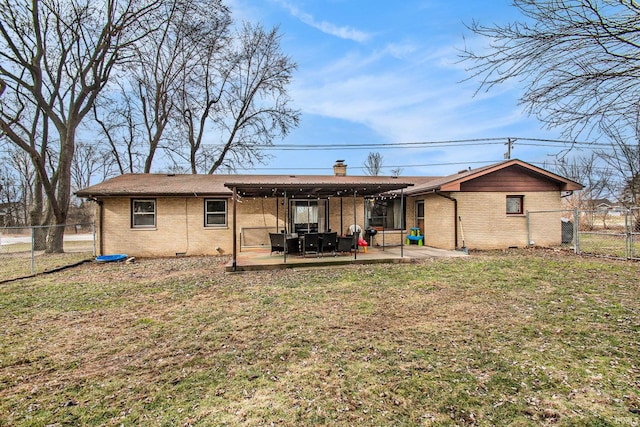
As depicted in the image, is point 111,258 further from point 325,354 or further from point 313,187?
point 325,354

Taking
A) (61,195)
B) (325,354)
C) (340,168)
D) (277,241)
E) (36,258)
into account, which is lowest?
(325,354)

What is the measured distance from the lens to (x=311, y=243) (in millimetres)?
10172

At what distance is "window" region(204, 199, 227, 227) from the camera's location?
12.6m

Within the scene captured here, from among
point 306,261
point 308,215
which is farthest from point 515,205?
point 306,261

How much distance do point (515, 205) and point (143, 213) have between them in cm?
1583

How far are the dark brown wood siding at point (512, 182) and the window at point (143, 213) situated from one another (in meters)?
12.8

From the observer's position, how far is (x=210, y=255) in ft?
41.1

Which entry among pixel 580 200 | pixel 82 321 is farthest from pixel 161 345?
pixel 580 200

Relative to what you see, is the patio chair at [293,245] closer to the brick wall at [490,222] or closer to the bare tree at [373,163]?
the brick wall at [490,222]

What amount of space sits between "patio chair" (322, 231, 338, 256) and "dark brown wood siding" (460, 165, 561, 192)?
20.4 feet

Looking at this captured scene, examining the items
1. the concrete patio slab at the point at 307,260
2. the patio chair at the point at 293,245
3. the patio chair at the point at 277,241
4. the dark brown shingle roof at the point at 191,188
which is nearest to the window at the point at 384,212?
the dark brown shingle roof at the point at 191,188

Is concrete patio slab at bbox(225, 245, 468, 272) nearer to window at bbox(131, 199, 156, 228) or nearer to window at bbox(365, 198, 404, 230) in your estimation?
window at bbox(365, 198, 404, 230)

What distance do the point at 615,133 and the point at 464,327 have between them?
292 centimetres

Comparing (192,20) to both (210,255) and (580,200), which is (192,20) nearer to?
(210,255)
